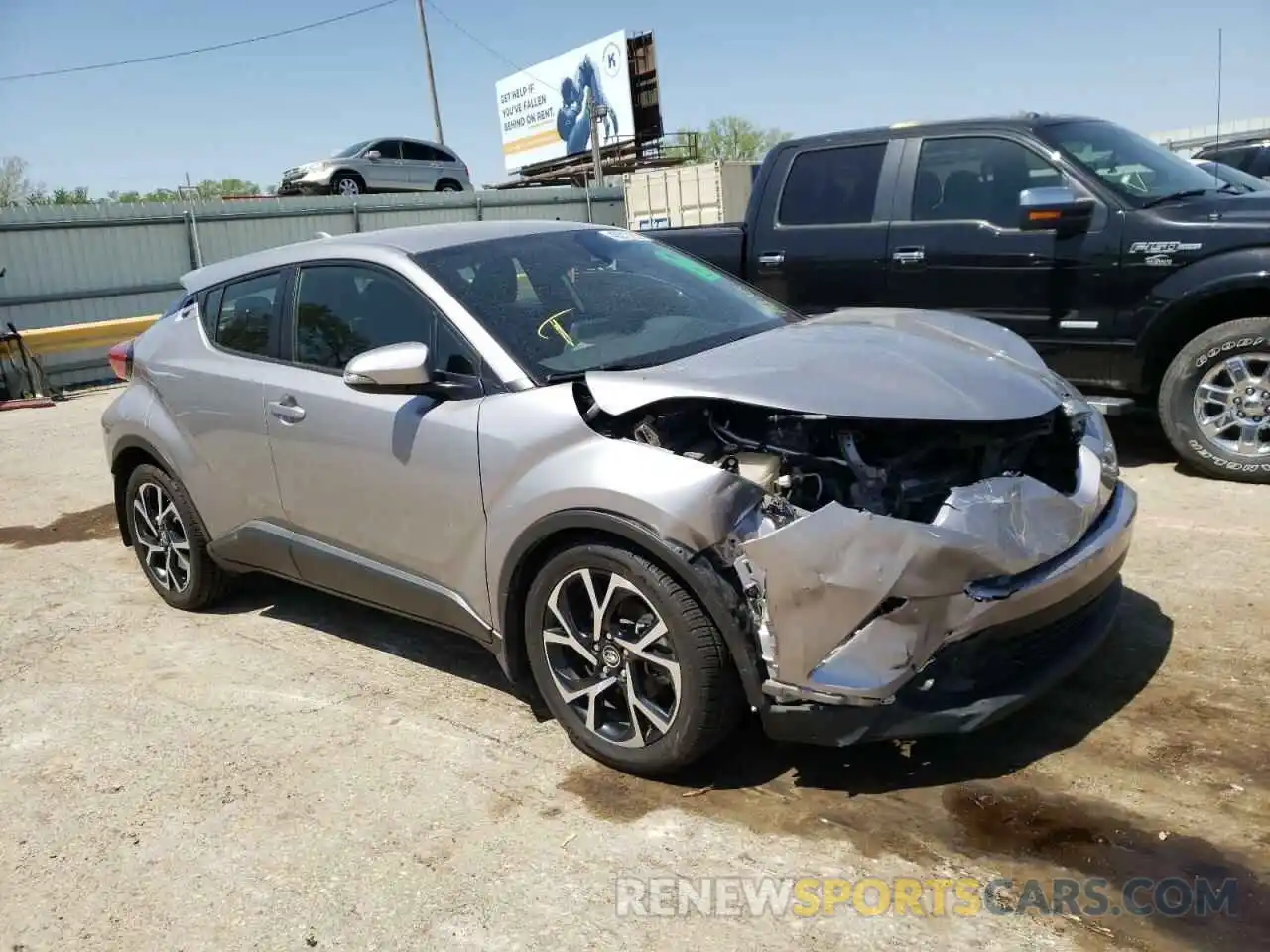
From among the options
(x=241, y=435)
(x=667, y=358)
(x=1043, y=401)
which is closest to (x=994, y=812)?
(x=1043, y=401)

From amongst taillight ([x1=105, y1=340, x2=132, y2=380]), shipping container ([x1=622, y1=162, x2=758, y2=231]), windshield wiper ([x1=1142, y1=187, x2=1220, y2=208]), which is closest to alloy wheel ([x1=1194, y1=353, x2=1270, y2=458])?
windshield wiper ([x1=1142, y1=187, x2=1220, y2=208])

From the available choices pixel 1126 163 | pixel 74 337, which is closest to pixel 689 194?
pixel 74 337

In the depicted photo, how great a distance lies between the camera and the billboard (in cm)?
3712

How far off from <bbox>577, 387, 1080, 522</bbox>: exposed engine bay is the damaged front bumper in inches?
7.2

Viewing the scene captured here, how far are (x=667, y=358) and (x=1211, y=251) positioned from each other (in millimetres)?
3677

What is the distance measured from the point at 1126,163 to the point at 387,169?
20.8 m

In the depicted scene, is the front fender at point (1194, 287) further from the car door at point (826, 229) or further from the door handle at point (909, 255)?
the car door at point (826, 229)

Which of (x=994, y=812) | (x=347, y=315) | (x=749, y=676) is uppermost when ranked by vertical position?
(x=347, y=315)

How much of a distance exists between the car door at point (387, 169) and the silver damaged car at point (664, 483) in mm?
20764

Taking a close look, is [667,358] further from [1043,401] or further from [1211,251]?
[1211,251]

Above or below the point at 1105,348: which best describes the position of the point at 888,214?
above

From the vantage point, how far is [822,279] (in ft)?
22.5

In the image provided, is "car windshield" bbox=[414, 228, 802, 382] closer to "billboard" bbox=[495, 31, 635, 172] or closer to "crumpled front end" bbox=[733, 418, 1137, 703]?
"crumpled front end" bbox=[733, 418, 1137, 703]

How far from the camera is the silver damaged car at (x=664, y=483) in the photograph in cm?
282
